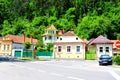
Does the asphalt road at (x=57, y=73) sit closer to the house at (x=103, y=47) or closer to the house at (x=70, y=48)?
the house at (x=103, y=47)

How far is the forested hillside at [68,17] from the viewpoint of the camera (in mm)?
85250

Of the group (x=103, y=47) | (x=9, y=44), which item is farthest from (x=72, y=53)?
(x=9, y=44)

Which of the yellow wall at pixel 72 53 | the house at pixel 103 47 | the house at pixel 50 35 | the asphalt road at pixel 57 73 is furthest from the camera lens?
the house at pixel 50 35

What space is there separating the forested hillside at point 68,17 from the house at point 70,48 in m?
23.0

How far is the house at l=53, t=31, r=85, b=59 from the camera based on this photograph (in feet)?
195

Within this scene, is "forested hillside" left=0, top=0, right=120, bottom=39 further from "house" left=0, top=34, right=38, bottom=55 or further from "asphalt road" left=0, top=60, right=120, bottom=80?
"asphalt road" left=0, top=60, right=120, bottom=80

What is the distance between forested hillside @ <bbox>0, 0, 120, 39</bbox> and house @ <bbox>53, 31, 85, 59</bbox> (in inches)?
904

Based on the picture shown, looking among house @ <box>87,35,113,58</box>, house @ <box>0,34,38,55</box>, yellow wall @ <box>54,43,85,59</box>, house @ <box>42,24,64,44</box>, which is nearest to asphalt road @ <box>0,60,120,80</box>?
house @ <box>87,35,113,58</box>

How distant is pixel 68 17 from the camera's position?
9950cm

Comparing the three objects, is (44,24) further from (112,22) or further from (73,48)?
(73,48)

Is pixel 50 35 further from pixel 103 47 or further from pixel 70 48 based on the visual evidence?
pixel 103 47

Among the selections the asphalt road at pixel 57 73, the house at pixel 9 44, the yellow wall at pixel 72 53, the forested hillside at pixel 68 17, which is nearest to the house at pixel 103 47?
the yellow wall at pixel 72 53

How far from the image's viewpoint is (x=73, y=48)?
59.8 m

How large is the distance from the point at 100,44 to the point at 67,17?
4242cm
